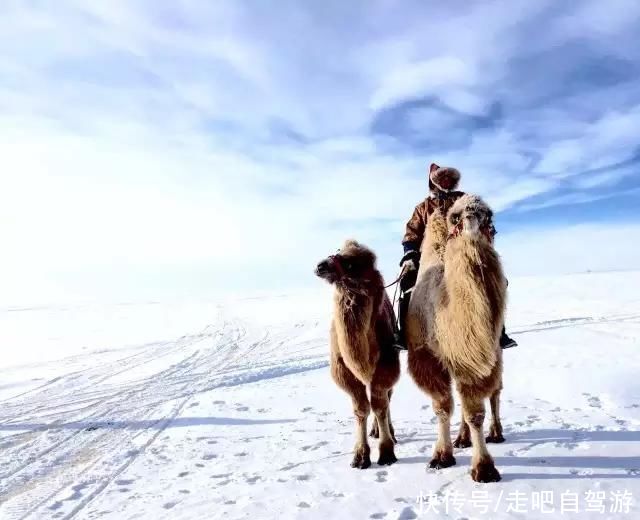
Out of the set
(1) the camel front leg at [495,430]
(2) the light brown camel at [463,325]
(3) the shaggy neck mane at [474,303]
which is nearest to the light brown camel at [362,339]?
(2) the light brown camel at [463,325]

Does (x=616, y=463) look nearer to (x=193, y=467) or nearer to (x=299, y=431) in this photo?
(x=299, y=431)

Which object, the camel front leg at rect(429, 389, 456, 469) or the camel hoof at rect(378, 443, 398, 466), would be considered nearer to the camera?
the camel front leg at rect(429, 389, 456, 469)

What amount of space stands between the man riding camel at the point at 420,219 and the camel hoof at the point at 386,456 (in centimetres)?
103

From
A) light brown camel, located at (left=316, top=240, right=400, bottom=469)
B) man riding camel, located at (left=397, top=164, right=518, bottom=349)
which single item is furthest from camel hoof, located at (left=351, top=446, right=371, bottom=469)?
man riding camel, located at (left=397, top=164, right=518, bottom=349)

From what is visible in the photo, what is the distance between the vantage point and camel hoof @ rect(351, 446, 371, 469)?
14.5 feet

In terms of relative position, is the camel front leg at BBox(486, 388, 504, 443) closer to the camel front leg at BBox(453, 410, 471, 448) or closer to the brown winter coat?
the camel front leg at BBox(453, 410, 471, 448)

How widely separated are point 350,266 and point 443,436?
1.73 m

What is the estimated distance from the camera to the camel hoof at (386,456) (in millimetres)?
4473

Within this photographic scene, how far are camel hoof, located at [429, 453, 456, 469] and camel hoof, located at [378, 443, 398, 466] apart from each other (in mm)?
408

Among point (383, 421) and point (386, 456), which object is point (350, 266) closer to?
point (383, 421)

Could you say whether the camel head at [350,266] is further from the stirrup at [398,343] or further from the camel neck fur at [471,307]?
the camel neck fur at [471,307]

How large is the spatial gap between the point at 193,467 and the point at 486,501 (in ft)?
9.33

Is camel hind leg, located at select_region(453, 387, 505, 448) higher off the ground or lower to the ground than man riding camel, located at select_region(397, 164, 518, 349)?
lower

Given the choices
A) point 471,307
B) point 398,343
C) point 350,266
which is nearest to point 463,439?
point 398,343
